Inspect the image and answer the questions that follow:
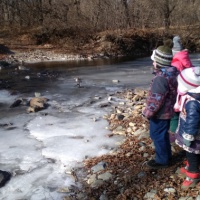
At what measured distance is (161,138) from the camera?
4.00 metres

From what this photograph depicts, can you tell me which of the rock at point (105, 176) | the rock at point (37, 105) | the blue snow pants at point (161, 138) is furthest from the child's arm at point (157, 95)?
the rock at point (37, 105)

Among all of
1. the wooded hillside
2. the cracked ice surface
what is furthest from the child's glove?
the wooded hillside

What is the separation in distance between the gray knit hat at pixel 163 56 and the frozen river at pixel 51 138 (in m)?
1.91

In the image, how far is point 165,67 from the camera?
3.91 meters

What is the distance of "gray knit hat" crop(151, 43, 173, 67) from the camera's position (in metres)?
3.85

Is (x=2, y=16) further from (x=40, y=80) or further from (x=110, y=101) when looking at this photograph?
(x=110, y=101)

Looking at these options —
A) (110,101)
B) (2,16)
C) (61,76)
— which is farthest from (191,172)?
(2,16)

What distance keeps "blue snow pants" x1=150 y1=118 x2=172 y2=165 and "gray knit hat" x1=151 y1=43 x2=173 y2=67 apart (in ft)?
2.33

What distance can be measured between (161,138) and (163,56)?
1.03m

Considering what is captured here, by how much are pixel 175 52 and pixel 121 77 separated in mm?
7039

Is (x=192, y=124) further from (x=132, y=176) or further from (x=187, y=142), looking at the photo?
(x=132, y=176)

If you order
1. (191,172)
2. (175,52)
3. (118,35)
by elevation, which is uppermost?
(175,52)

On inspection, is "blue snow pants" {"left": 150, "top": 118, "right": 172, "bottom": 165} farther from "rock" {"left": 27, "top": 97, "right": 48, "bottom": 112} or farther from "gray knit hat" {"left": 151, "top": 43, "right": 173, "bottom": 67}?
"rock" {"left": 27, "top": 97, "right": 48, "bottom": 112}

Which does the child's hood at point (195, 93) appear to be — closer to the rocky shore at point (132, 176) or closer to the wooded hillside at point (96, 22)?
the rocky shore at point (132, 176)
